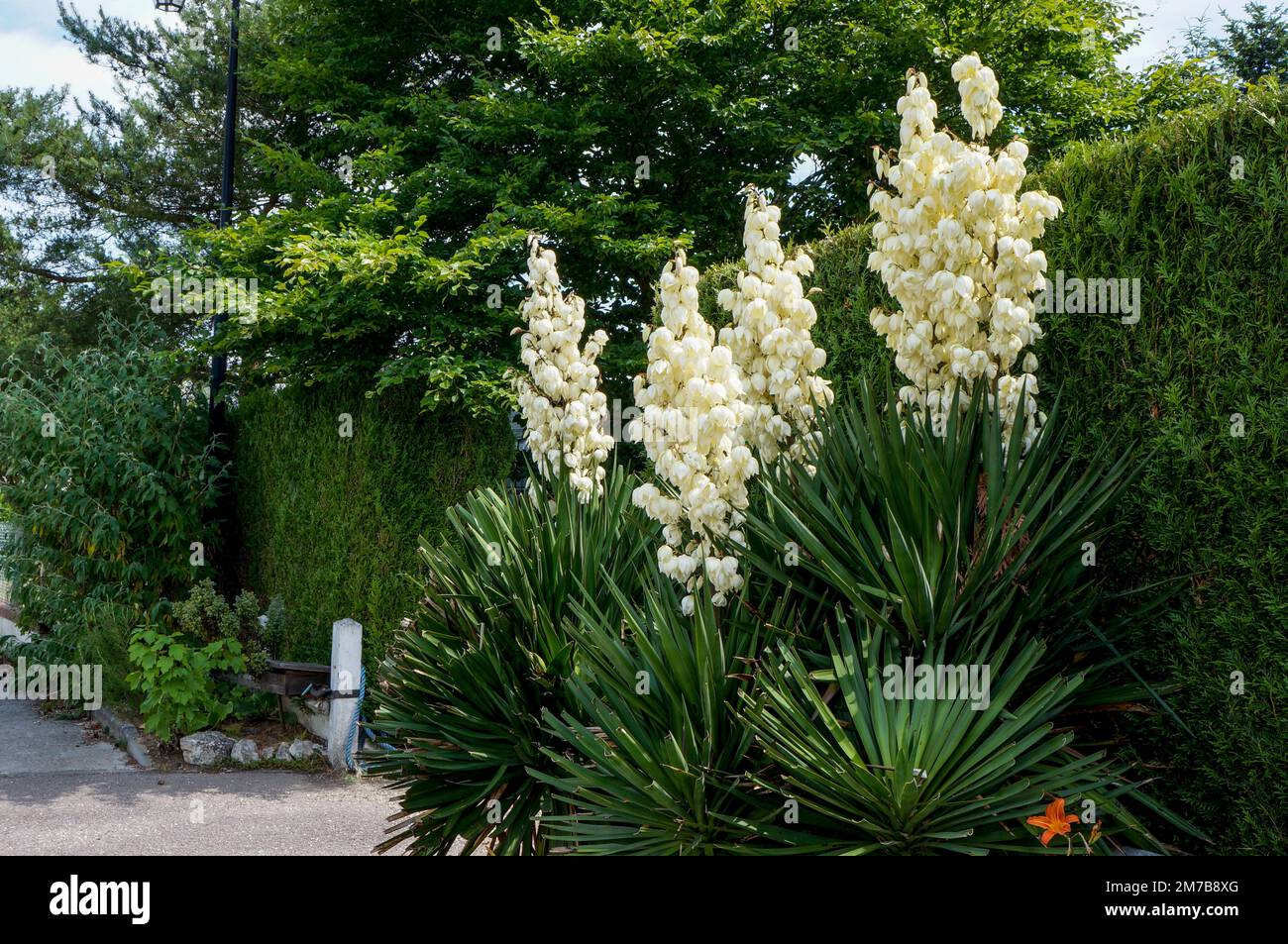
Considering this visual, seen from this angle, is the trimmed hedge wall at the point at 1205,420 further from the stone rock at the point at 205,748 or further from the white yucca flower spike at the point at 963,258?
the stone rock at the point at 205,748

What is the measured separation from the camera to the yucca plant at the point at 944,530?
2783mm

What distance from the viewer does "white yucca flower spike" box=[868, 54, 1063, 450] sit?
316cm

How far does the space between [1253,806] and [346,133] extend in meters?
9.19

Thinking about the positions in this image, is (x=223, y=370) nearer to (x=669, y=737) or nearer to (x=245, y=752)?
(x=245, y=752)

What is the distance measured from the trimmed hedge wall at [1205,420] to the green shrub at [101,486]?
7474mm

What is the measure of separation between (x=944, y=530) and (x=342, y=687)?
5.05 metres

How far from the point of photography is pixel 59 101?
1661 centimetres

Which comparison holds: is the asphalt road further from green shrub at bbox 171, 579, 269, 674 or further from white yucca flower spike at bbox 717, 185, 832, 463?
white yucca flower spike at bbox 717, 185, 832, 463

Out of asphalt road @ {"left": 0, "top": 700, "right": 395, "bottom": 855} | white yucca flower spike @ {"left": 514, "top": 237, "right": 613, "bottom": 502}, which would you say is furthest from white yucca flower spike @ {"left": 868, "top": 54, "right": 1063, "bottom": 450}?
asphalt road @ {"left": 0, "top": 700, "right": 395, "bottom": 855}

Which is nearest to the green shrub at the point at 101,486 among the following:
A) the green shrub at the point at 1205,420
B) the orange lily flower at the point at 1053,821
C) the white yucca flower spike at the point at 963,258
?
the white yucca flower spike at the point at 963,258

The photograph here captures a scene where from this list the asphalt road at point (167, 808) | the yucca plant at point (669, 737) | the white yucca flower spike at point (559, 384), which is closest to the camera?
the yucca plant at point (669, 737)

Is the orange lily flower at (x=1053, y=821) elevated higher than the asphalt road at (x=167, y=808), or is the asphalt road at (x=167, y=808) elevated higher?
the orange lily flower at (x=1053, y=821)

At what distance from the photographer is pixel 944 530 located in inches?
115
